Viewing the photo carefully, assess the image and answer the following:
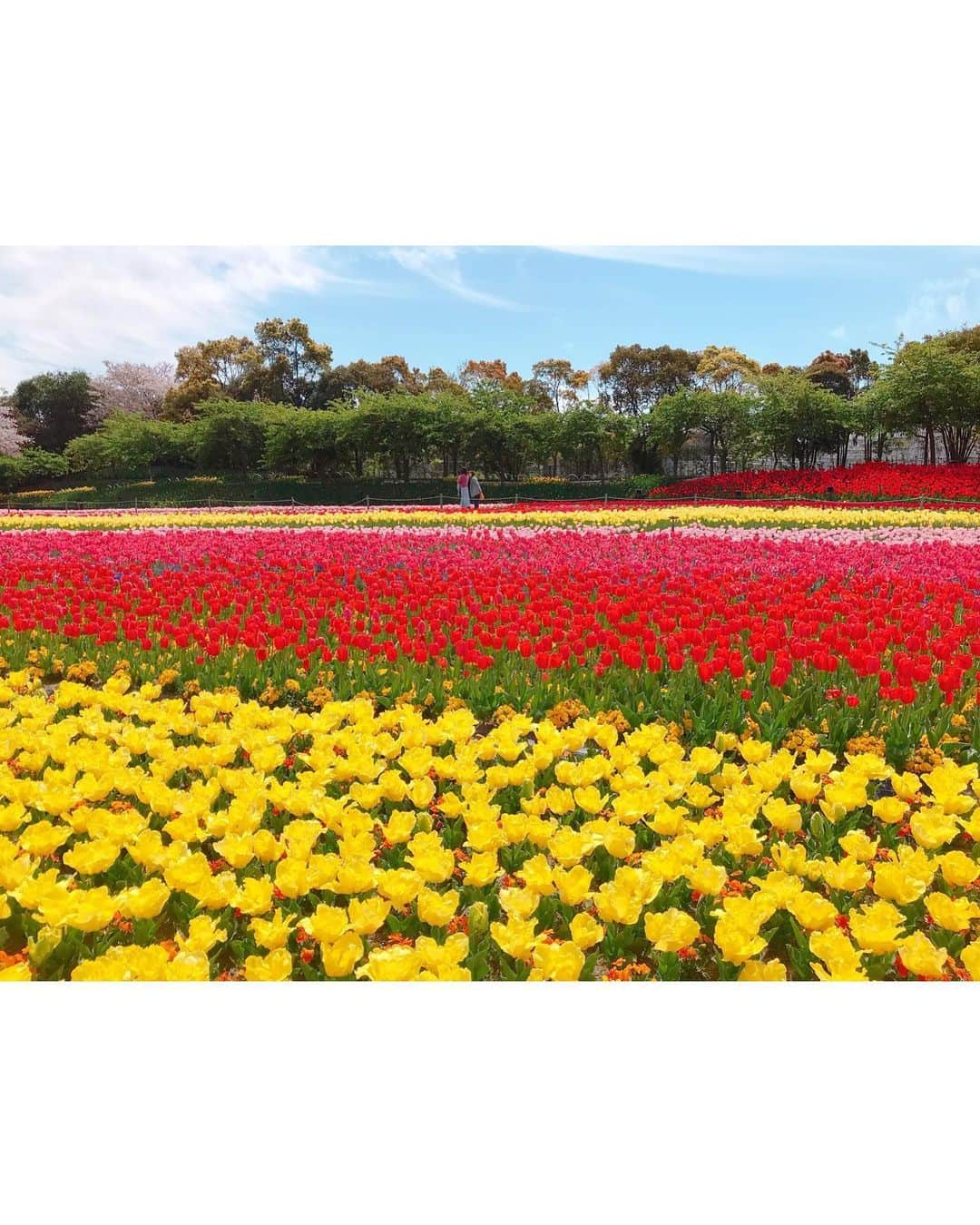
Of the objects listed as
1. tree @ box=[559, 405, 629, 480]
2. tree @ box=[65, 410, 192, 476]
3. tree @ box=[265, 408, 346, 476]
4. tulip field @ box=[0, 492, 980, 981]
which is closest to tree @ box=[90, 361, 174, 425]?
tree @ box=[65, 410, 192, 476]

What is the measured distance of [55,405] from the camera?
61.0 m

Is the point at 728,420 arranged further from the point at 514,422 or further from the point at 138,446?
the point at 138,446

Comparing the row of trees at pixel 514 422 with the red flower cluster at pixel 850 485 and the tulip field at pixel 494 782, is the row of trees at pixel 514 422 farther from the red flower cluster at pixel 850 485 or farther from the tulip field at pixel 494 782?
the tulip field at pixel 494 782

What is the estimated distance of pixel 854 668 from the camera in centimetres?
453

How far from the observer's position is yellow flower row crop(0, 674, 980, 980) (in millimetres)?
2209

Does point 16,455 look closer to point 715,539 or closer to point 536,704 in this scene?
point 715,539

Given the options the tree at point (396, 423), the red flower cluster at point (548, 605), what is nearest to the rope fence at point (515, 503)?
the tree at point (396, 423)

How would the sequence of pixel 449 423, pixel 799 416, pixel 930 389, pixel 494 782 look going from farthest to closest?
1. pixel 449 423
2. pixel 799 416
3. pixel 930 389
4. pixel 494 782

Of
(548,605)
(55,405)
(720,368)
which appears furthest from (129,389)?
(548,605)

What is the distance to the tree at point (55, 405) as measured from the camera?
60469mm

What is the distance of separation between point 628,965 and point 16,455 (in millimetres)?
55976

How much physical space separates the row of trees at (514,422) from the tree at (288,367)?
72 millimetres

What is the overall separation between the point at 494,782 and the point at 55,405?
6787 centimetres

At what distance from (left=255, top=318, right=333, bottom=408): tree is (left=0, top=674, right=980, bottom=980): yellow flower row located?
5070cm
